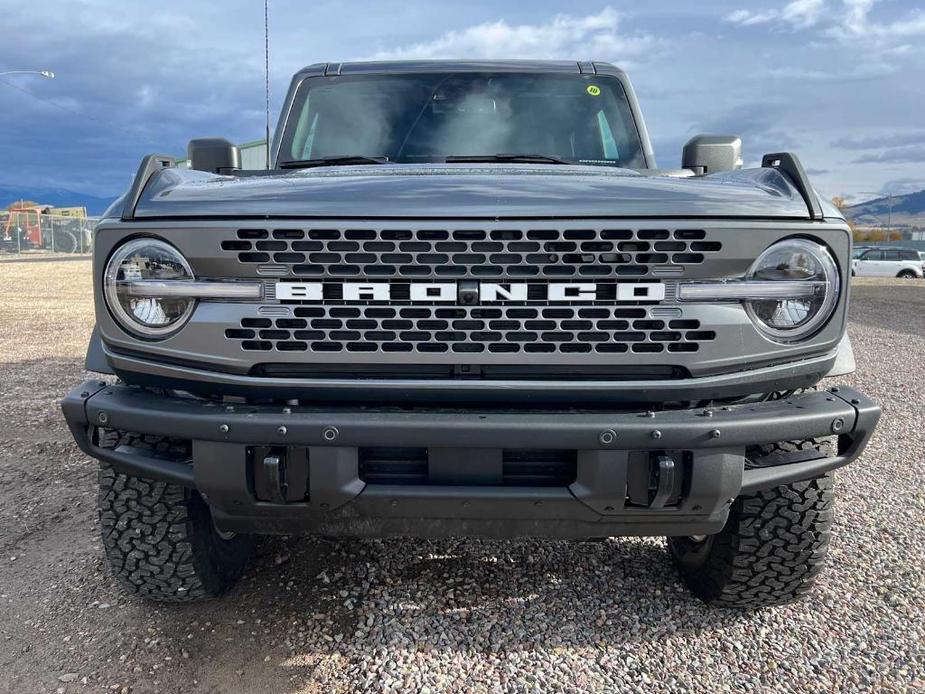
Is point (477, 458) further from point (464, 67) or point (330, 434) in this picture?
point (464, 67)

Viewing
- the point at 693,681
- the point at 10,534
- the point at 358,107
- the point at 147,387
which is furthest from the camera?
the point at 358,107

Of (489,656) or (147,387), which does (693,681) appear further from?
(147,387)

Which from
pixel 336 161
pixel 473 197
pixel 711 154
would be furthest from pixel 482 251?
pixel 711 154

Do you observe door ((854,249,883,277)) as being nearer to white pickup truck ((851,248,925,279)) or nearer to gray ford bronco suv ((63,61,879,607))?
white pickup truck ((851,248,925,279))

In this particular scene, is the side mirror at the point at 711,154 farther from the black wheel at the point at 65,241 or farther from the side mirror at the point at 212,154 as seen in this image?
the black wheel at the point at 65,241

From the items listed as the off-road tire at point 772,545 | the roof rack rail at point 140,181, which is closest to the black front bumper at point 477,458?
the off-road tire at point 772,545

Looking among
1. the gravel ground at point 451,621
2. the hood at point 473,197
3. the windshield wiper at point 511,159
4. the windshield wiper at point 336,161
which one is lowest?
the gravel ground at point 451,621

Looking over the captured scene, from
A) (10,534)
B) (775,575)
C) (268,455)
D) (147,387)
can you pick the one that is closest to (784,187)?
(775,575)

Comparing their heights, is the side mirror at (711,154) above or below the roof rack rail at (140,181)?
above

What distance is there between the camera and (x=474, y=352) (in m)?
2.10

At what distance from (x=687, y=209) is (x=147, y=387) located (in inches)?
65.4

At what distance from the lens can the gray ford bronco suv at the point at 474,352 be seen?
81.6 inches

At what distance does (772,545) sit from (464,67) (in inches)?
112

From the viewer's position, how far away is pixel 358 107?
3.92m
